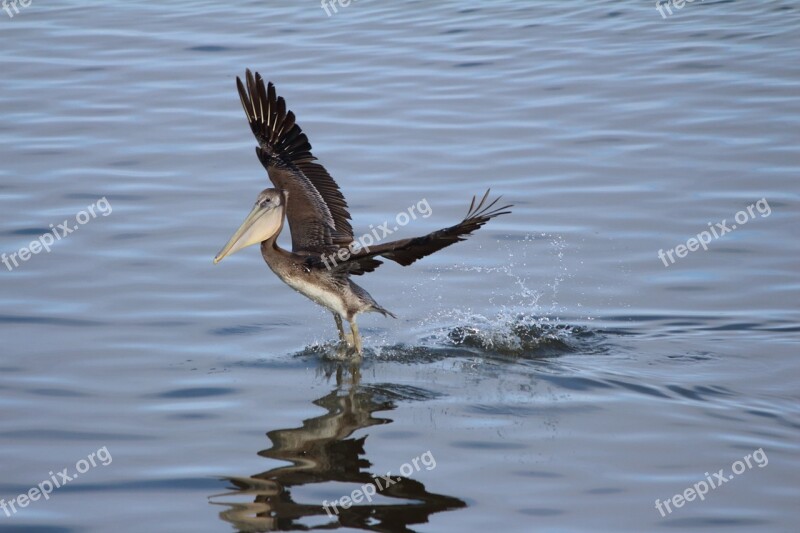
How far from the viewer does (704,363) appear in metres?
7.70

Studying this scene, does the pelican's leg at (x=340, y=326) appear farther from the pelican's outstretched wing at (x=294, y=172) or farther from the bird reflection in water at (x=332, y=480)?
the bird reflection in water at (x=332, y=480)

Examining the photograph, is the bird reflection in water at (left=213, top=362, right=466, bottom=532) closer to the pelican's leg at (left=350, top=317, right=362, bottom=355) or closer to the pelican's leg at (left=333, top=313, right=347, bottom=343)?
the pelican's leg at (left=350, top=317, right=362, bottom=355)

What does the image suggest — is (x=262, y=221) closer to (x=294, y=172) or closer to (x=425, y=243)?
(x=294, y=172)

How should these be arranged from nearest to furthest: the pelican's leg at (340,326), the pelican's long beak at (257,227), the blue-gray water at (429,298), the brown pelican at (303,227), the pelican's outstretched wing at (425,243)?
1. the blue-gray water at (429,298)
2. the pelican's outstretched wing at (425,243)
3. the brown pelican at (303,227)
4. the pelican's long beak at (257,227)
5. the pelican's leg at (340,326)

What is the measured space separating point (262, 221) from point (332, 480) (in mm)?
2684

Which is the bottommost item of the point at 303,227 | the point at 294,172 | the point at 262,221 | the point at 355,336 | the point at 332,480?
the point at 332,480

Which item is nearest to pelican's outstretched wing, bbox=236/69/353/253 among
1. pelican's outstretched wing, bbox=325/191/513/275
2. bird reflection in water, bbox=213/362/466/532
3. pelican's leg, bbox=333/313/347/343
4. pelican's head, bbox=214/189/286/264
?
pelican's head, bbox=214/189/286/264

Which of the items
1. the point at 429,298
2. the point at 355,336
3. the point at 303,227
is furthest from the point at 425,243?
the point at 429,298

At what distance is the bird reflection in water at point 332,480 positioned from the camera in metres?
5.67

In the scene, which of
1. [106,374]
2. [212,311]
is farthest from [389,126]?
[106,374]

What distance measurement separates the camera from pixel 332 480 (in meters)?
6.12

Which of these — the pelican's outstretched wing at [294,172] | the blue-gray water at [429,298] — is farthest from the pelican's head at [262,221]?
the blue-gray water at [429,298]

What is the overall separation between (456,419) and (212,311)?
263 centimetres

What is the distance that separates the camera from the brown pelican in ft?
26.6
